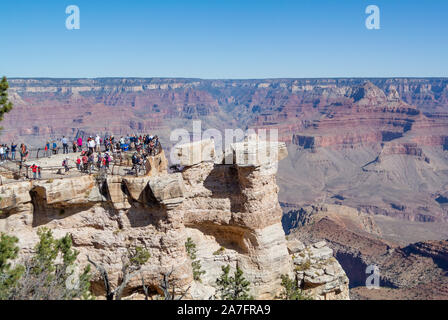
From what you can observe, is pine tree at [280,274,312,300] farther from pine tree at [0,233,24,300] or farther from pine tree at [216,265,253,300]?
pine tree at [0,233,24,300]

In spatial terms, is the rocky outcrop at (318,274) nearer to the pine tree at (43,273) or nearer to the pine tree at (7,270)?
the pine tree at (43,273)

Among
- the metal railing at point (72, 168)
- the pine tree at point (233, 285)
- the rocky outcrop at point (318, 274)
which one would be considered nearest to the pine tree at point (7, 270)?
the metal railing at point (72, 168)

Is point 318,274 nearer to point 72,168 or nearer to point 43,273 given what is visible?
point 72,168

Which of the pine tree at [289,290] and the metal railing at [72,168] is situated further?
the pine tree at [289,290]
